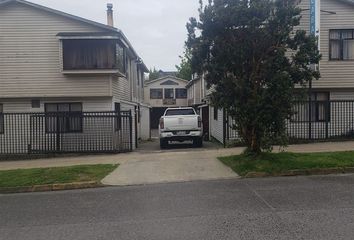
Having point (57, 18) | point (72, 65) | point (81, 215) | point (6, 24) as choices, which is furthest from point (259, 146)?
point (6, 24)

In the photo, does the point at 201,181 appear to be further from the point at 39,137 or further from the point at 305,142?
the point at 39,137

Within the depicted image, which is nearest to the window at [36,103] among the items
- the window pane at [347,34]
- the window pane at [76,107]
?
the window pane at [76,107]

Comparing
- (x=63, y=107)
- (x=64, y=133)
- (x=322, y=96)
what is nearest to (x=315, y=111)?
(x=322, y=96)

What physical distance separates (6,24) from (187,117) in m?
8.84

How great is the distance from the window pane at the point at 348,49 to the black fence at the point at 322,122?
2552 millimetres

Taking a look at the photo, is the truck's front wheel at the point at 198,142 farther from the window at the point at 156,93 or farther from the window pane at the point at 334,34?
the window at the point at 156,93

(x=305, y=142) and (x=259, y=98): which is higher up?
(x=259, y=98)

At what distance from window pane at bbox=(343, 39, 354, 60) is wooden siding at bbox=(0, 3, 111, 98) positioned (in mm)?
10602

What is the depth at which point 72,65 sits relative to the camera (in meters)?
19.5

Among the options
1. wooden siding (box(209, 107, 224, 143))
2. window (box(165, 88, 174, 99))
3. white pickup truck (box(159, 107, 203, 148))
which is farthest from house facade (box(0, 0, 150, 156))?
window (box(165, 88, 174, 99))

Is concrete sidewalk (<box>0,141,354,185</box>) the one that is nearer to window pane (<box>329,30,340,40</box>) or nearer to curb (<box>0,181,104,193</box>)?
curb (<box>0,181,104,193</box>)

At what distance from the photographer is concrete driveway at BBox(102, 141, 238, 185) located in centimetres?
1112

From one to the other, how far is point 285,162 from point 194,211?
4751 mm

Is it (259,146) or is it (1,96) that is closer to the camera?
(259,146)
